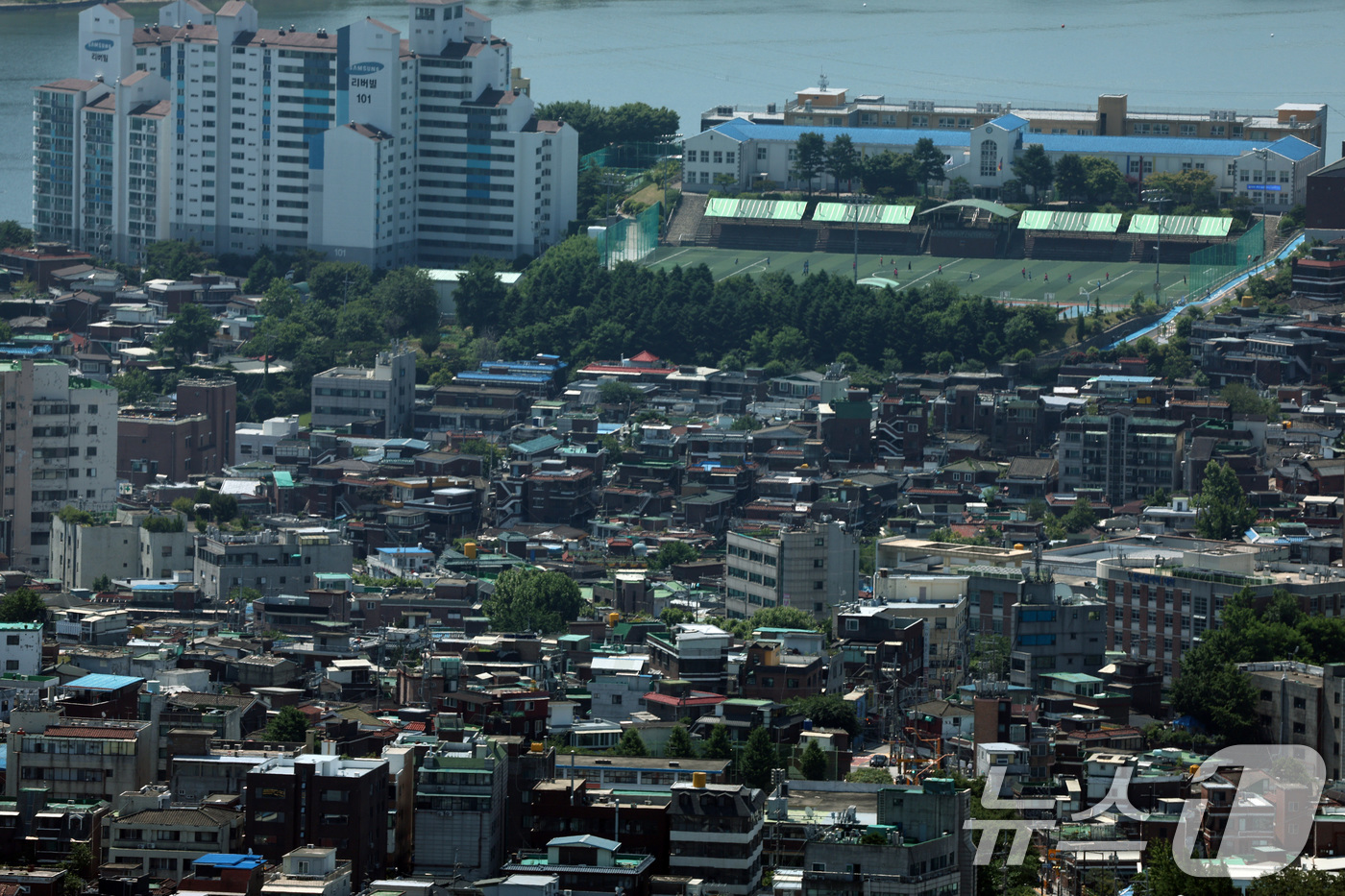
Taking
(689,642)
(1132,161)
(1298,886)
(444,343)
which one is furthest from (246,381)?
(1298,886)

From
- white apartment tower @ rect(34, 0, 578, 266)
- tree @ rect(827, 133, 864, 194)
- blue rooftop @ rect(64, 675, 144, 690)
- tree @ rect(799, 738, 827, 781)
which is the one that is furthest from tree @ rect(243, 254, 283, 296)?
tree @ rect(799, 738, 827, 781)

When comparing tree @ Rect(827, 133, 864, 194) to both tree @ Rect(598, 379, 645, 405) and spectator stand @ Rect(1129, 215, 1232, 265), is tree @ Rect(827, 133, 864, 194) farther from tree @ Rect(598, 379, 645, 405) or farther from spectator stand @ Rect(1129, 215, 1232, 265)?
tree @ Rect(598, 379, 645, 405)

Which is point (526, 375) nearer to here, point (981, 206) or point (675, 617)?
point (981, 206)

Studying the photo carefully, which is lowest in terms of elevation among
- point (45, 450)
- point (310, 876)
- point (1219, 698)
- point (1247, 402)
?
point (310, 876)

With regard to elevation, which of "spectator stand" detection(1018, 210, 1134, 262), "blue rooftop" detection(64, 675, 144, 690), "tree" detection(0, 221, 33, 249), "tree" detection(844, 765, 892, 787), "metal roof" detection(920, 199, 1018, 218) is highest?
"metal roof" detection(920, 199, 1018, 218)

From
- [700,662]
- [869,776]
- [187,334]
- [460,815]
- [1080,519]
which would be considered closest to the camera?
[460,815]

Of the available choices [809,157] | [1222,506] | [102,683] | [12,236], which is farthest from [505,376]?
[102,683]

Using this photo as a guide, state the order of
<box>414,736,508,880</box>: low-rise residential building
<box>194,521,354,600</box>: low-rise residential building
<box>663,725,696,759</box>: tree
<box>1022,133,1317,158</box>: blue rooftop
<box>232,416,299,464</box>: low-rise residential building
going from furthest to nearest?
<box>1022,133,1317,158</box>: blue rooftop < <box>232,416,299,464</box>: low-rise residential building < <box>194,521,354,600</box>: low-rise residential building < <box>663,725,696,759</box>: tree < <box>414,736,508,880</box>: low-rise residential building
